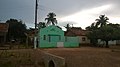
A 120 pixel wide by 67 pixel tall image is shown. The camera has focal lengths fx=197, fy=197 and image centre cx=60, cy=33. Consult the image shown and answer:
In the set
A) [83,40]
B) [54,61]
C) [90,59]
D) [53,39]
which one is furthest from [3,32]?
[54,61]

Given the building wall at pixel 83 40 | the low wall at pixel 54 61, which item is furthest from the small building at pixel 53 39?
the low wall at pixel 54 61

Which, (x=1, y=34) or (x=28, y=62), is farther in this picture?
(x=1, y=34)

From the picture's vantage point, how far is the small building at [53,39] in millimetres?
39369

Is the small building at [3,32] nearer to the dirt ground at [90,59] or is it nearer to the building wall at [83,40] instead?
the building wall at [83,40]

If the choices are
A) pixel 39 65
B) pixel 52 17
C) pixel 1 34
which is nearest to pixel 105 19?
pixel 52 17

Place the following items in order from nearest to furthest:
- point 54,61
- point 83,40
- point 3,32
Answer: point 54,61 → point 3,32 → point 83,40

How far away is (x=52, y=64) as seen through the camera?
18672 millimetres

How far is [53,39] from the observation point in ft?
135

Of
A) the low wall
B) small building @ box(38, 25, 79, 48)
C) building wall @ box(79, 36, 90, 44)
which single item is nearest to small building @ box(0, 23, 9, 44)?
small building @ box(38, 25, 79, 48)

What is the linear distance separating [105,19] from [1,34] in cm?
3258

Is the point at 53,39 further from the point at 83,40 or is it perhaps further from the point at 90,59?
the point at 90,59

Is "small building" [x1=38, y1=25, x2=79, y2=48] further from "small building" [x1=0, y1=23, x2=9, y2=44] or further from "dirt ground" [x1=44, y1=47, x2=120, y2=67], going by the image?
"dirt ground" [x1=44, y1=47, x2=120, y2=67]

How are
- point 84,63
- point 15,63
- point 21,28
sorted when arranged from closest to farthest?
point 84,63, point 15,63, point 21,28

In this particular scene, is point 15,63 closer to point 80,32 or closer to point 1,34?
point 1,34
